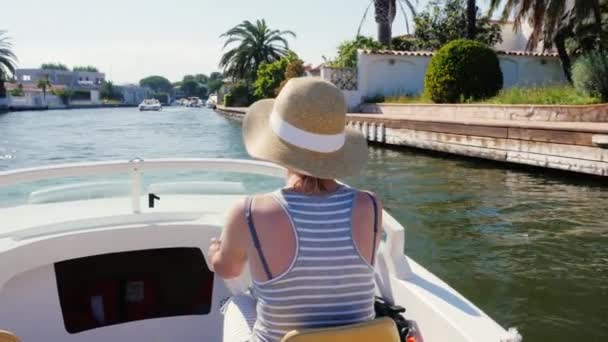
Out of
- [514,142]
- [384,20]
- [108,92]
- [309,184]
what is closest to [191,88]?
[108,92]

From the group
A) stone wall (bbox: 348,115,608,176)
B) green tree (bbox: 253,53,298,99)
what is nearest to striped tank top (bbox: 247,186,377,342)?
stone wall (bbox: 348,115,608,176)

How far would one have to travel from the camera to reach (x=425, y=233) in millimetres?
6945

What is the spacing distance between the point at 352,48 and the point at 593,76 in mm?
15357

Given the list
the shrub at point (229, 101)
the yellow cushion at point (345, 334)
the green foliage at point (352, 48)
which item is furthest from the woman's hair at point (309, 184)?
the shrub at point (229, 101)

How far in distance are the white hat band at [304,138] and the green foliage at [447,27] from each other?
87.7 feet

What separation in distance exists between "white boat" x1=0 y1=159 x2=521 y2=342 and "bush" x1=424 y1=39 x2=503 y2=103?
1658 cm

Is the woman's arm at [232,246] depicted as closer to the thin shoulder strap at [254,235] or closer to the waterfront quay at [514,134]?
the thin shoulder strap at [254,235]

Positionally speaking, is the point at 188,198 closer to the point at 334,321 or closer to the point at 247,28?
the point at 334,321

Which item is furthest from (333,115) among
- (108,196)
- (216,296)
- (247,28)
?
(247,28)

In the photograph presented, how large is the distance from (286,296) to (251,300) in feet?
1.47

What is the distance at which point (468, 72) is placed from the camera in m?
18.6

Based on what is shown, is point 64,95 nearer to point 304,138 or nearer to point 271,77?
point 271,77

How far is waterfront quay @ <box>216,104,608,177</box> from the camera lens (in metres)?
9.60

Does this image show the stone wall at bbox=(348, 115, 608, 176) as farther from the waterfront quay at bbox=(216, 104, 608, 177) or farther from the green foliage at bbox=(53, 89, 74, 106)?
the green foliage at bbox=(53, 89, 74, 106)
